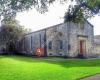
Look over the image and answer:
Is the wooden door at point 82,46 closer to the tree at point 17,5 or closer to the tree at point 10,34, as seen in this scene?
the tree at point 10,34

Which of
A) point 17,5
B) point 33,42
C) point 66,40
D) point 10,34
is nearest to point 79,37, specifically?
point 66,40

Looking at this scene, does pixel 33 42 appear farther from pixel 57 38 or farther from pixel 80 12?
pixel 80 12

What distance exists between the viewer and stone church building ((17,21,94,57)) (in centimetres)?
4244

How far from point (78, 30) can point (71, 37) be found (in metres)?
2.22

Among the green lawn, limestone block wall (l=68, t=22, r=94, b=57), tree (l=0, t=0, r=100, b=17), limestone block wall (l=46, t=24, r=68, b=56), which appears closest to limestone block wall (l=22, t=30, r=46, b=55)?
limestone block wall (l=46, t=24, r=68, b=56)

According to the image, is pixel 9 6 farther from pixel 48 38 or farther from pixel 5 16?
pixel 48 38

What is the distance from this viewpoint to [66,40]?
42.4 m

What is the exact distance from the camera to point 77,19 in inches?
589

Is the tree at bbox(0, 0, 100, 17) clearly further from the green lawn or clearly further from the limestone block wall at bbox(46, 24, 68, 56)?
the limestone block wall at bbox(46, 24, 68, 56)

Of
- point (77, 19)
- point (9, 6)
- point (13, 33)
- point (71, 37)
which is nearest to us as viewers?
point (9, 6)

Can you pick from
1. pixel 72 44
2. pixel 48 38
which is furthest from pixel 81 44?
pixel 48 38

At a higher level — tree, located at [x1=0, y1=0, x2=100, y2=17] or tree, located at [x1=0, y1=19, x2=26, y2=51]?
tree, located at [x1=0, y1=19, x2=26, y2=51]

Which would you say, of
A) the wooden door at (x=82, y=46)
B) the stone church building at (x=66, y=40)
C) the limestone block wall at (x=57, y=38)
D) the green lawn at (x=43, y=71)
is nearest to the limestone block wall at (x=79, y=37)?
the stone church building at (x=66, y=40)

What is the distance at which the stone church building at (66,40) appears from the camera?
42.4 m
